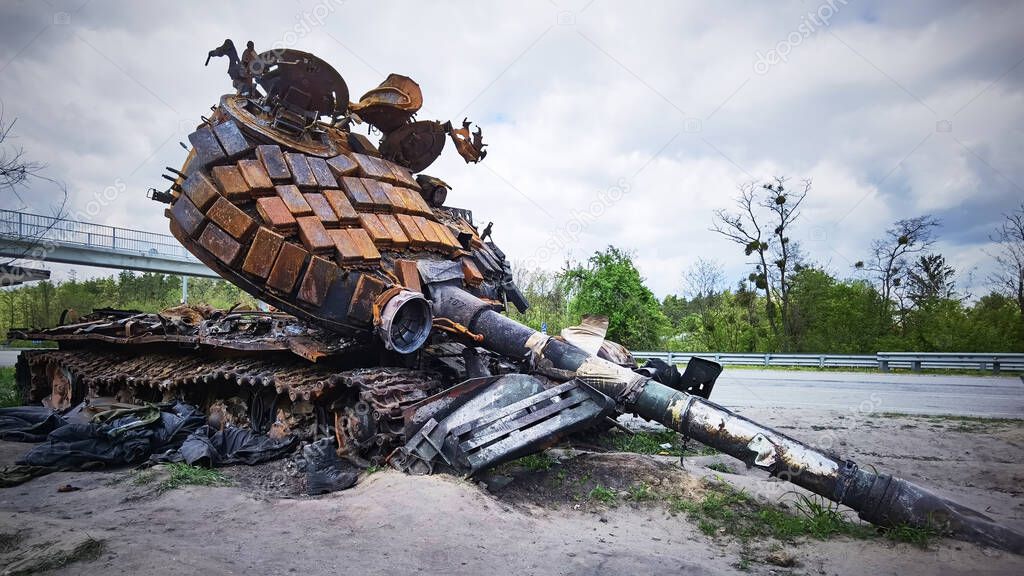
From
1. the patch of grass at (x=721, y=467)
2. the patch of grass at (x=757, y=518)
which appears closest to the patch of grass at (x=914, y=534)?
the patch of grass at (x=757, y=518)

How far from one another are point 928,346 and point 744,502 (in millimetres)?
21353

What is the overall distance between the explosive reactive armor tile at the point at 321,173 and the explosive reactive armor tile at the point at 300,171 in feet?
0.20

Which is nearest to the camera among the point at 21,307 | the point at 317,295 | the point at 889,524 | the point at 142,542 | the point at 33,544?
the point at 33,544

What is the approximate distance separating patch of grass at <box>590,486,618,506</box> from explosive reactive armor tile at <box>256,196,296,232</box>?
4.08 m

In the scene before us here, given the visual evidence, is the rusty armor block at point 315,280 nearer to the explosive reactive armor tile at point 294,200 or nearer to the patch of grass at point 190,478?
the explosive reactive armor tile at point 294,200

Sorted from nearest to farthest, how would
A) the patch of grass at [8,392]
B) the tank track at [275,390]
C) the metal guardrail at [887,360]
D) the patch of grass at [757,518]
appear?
the patch of grass at [757,518] < the tank track at [275,390] < the patch of grass at [8,392] < the metal guardrail at [887,360]

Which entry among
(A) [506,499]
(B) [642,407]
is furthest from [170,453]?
(B) [642,407]

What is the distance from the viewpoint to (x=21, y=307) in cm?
3147

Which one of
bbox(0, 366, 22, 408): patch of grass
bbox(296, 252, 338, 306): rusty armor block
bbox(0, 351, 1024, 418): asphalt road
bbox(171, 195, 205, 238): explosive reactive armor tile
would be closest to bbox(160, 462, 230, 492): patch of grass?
bbox(296, 252, 338, 306): rusty armor block

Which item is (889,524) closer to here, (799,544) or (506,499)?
(799,544)

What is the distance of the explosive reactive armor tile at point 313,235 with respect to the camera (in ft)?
18.8

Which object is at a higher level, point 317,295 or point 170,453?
point 317,295

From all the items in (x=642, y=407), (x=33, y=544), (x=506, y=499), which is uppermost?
(x=642, y=407)

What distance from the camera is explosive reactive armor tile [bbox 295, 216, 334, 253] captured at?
5745 millimetres
